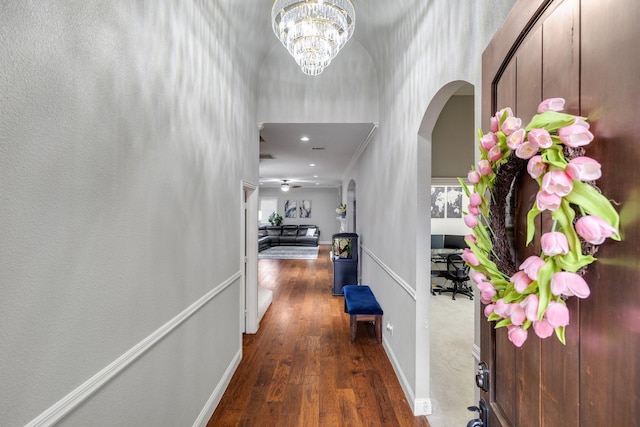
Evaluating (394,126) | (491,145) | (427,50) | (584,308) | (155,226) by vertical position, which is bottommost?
(584,308)

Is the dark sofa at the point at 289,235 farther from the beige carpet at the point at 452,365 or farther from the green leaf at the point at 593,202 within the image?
the green leaf at the point at 593,202

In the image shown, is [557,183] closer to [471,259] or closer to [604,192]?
[604,192]

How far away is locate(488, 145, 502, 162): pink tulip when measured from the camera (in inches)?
31.7

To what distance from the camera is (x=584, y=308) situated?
2.02 ft

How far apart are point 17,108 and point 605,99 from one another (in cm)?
141

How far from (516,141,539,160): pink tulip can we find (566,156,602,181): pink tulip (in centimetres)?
9

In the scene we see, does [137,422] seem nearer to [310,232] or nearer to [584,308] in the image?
[584,308]

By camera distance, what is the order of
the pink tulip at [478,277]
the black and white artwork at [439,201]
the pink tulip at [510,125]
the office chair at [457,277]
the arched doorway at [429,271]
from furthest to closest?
the black and white artwork at [439,201] < the office chair at [457,277] < the arched doorway at [429,271] < the pink tulip at [478,277] < the pink tulip at [510,125]

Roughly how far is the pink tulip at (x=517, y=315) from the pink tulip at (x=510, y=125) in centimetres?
43

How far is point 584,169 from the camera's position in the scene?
552 mm

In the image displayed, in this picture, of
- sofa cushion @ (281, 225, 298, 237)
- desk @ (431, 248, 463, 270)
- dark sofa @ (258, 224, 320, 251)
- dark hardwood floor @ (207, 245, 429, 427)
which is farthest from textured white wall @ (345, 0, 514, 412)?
sofa cushion @ (281, 225, 298, 237)

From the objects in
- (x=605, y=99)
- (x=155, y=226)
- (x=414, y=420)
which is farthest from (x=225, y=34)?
(x=414, y=420)

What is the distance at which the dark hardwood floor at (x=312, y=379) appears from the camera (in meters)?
2.24

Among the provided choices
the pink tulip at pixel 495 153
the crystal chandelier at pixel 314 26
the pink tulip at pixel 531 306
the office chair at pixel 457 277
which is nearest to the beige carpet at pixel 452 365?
the office chair at pixel 457 277
